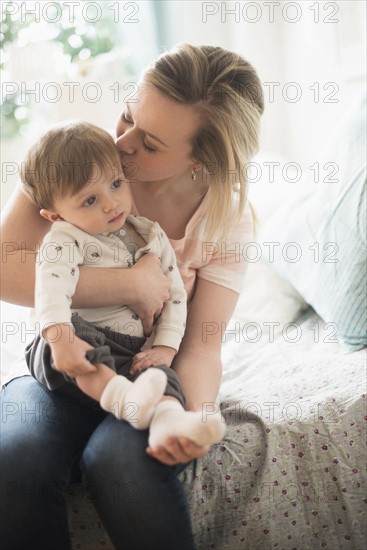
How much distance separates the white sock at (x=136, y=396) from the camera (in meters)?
0.98

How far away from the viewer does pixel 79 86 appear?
2.83 meters

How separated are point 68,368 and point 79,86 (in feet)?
6.85

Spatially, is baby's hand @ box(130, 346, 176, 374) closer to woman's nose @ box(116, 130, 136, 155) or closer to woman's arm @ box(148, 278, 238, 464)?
woman's arm @ box(148, 278, 238, 464)

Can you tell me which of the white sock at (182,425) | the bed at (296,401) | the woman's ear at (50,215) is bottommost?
the bed at (296,401)

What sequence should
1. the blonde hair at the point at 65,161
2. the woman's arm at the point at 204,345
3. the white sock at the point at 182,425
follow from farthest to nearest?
the woman's arm at the point at 204,345 → the blonde hair at the point at 65,161 → the white sock at the point at 182,425

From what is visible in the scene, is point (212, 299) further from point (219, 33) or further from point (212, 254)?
point (219, 33)

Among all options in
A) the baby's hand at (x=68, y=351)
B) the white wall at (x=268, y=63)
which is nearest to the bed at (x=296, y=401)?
the baby's hand at (x=68, y=351)

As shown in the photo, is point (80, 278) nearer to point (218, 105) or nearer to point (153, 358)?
point (153, 358)

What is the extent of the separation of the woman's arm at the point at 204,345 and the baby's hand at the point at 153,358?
0.07 metres

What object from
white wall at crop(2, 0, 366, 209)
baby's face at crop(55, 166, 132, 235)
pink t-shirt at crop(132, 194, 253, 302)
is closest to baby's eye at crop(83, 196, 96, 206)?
baby's face at crop(55, 166, 132, 235)

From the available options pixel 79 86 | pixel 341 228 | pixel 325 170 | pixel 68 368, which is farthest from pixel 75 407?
pixel 79 86

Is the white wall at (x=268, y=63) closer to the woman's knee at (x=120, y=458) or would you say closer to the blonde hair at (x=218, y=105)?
the blonde hair at (x=218, y=105)

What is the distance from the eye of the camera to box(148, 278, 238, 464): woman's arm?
1188mm

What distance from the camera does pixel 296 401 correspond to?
4.17ft
